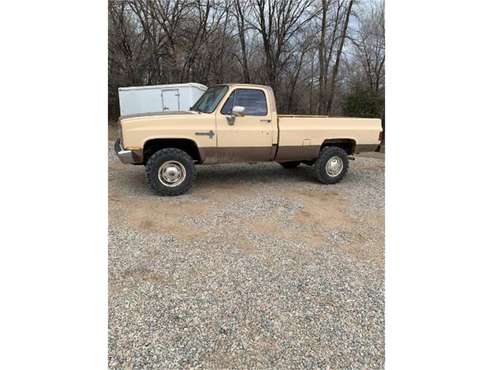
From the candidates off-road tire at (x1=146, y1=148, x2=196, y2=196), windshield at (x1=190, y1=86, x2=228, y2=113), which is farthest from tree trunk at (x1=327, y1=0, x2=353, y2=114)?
off-road tire at (x1=146, y1=148, x2=196, y2=196)

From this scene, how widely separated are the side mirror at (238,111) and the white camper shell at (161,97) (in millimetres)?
5406

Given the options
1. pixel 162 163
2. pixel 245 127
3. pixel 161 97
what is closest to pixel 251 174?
pixel 245 127

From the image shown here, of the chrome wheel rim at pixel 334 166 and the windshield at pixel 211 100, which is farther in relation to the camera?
the chrome wheel rim at pixel 334 166

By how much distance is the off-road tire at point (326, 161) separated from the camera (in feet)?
18.2

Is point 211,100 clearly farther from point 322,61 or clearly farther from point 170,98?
point 322,61

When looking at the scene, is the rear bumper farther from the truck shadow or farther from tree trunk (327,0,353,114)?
tree trunk (327,0,353,114)

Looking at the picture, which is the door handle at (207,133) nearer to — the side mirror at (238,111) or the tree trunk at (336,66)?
the side mirror at (238,111)

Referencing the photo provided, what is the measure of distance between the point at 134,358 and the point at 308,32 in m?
16.9

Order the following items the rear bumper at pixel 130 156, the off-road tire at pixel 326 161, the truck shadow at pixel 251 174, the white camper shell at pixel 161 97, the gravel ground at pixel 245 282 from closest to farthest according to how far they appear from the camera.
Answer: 1. the gravel ground at pixel 245 282
2. the rear bumper at pixel 130 156
3. the off-road tire at pixel 326 161
4. the truck shadow at pixel 251 174
5. the white camper shell at pixel 161 97

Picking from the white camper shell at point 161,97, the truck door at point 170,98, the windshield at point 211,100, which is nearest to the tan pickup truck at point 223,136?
the windshield at point 211,100

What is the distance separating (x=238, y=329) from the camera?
6.34ft

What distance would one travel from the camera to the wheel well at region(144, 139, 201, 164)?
15.2 ft

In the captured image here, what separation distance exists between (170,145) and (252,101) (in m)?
1.57

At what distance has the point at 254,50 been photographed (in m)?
15.8
